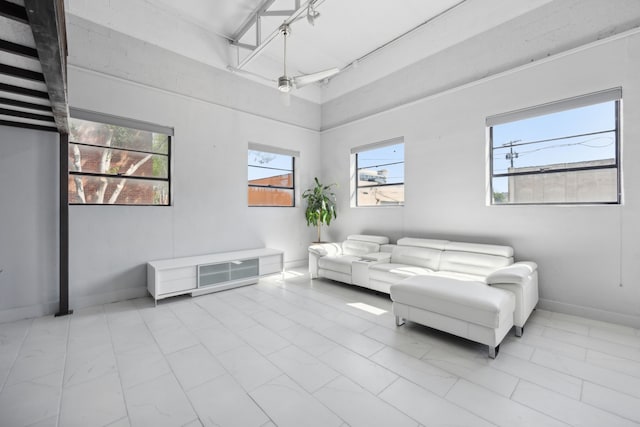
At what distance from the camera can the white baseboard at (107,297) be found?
346 cm

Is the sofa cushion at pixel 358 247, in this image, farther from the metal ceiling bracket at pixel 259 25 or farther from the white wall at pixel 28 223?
the white wall at pixel 28 223

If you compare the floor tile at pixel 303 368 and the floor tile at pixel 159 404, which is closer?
the floor tile at pixel 159 404

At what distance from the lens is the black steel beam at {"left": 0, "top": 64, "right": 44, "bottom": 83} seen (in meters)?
1.93

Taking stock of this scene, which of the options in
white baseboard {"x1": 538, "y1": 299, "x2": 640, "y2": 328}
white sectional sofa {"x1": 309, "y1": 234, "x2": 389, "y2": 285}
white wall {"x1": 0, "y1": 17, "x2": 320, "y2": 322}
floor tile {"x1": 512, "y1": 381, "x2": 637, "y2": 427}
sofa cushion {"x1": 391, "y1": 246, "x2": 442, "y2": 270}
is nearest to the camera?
floor tile {"x1": 512, "y1": 381, "x2": 637, "y2": 427}

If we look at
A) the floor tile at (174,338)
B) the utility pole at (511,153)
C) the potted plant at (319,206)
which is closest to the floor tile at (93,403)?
the floor tile at (174,338)

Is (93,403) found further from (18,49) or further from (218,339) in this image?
(18,49)

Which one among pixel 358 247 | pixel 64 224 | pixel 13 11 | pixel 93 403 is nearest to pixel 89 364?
pixel 93 403

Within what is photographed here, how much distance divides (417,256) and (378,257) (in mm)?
618

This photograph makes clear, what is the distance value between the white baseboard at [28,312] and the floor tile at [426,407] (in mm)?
3984

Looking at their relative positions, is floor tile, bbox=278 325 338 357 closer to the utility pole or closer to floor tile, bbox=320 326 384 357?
floor tile, bbox=320 326 384 357

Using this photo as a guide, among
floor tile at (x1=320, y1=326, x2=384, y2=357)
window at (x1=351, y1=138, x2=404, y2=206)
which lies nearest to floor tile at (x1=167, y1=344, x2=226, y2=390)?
floor tile at (x1=320, y1=326, x2=384, y2=357)

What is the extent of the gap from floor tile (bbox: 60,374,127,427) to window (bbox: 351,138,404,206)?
14.9 feet

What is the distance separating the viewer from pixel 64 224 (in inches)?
128

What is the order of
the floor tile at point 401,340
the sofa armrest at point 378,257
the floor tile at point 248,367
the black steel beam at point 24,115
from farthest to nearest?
the sofa armrest at point 378,257 < the black steel beam at point 24,115 < the floor tile at point 401,340 < the floor tile at point 248,367
